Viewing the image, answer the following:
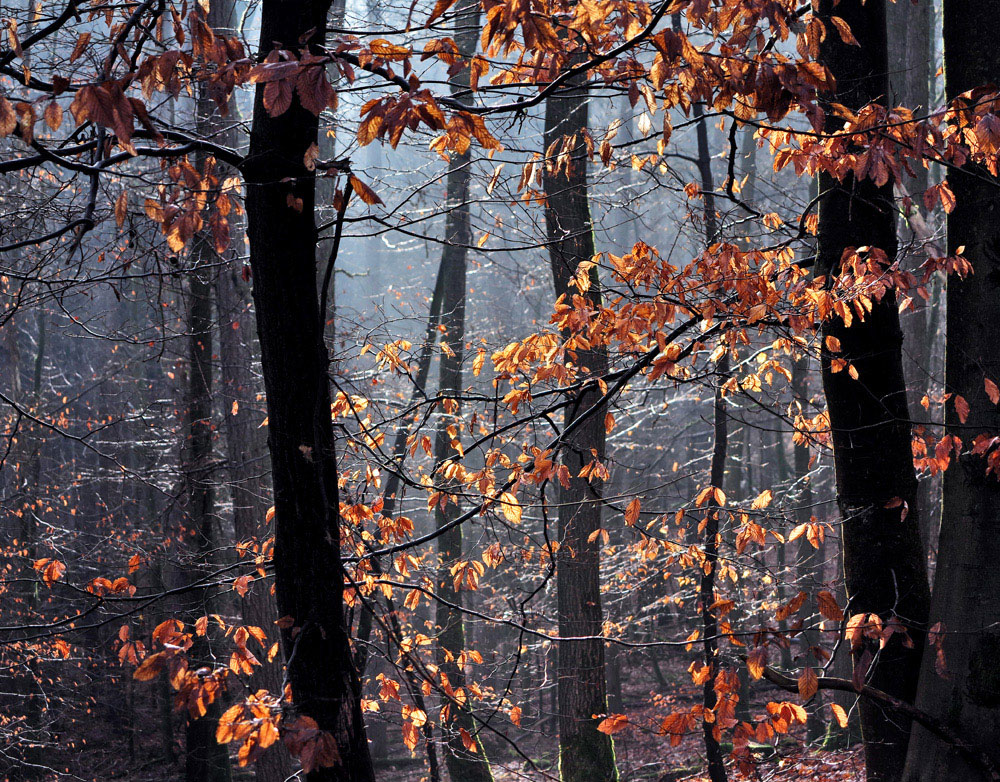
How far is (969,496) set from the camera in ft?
12.5

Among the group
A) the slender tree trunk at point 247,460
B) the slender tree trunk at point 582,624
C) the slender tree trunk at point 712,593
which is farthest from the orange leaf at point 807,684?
the slender tree trunk at point 247,460

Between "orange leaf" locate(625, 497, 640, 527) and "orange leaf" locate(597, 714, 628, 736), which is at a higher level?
"orange leaf" locate(625, 497, 640, 527)

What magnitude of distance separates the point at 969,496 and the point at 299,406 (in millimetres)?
3249

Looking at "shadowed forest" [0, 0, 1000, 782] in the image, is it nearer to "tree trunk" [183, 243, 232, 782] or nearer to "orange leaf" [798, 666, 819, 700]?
"orange leaf" [798, 666, 819, 700]

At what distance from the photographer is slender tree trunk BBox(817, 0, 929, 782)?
13.4 ft

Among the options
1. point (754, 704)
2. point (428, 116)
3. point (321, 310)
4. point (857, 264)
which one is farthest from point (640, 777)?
point (428, 116)

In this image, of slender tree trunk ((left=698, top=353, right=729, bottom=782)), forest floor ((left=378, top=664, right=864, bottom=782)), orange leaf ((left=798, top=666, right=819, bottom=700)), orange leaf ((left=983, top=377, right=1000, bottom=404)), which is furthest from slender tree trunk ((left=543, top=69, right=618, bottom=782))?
orange leaf ((left=798, top=666, right=819, bottom=700))

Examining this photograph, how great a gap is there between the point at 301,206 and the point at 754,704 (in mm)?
14638

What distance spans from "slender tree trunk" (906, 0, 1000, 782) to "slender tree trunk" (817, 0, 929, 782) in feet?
0.82

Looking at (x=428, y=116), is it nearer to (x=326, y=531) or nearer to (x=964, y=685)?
(x=326, y=531)

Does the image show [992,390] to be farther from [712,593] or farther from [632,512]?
[712,593]

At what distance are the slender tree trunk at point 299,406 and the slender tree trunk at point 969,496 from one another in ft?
9.05

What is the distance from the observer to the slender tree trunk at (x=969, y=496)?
3.60m

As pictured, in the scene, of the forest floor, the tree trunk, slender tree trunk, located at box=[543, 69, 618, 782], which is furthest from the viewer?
the forest floor
